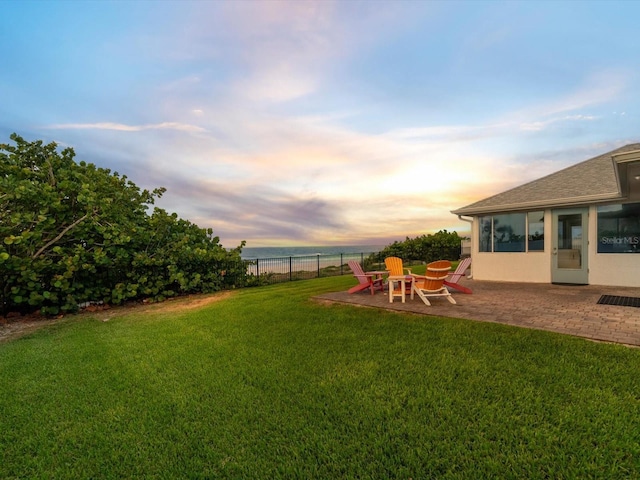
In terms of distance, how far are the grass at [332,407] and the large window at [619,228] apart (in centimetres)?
651

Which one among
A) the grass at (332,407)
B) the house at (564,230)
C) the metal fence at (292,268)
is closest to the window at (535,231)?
the house at (564,230)

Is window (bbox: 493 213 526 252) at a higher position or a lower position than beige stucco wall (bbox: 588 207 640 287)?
higher

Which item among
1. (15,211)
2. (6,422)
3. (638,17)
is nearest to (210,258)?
(15,211)

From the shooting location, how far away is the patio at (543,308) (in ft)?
14.5

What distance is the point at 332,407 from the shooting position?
274 centimetres

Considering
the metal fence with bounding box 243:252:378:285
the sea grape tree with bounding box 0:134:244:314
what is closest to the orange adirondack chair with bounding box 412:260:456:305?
the sea grape tree with bounding box 0:134:244:314

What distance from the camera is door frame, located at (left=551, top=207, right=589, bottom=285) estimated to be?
863 centimetres

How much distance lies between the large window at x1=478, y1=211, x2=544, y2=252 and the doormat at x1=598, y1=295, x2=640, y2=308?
9.27ft

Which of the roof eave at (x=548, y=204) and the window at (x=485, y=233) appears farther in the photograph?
the window at (x=485, y=233)

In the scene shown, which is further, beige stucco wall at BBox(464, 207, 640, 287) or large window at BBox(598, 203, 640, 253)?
beige stucco wall at BBox(464, 207, 640, 287)

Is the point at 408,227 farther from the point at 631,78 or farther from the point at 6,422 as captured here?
the point at 6,422

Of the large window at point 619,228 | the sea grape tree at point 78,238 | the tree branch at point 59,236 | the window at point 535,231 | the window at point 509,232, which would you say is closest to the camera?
the sea grape tree at point 78,238

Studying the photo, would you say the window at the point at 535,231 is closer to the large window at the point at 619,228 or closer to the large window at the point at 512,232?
the large window at the point at 512,232

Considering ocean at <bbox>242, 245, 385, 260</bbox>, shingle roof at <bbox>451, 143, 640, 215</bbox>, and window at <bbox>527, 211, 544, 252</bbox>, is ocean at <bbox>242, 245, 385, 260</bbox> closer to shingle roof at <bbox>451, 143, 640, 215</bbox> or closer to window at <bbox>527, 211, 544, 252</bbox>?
shingle roof at <bbox>451, 143, 640, 215</bbox>
